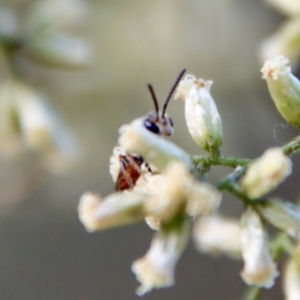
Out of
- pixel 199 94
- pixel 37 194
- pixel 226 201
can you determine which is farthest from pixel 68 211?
pixel 199 94

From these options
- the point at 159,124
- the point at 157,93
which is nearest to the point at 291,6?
the point at 159,124

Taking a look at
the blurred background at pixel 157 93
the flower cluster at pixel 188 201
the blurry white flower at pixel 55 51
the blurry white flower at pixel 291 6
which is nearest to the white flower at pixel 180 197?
the flower cluster at pixel 188 201

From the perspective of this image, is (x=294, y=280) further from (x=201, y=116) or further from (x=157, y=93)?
(x=157, y=93)

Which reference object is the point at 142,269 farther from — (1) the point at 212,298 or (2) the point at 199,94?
(1) the point at 212,298

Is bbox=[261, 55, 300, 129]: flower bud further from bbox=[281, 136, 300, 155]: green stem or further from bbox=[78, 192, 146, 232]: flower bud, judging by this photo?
bbox=[78, 192, 146, 232]: flower bud

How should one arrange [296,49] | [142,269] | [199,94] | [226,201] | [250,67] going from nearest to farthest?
[142,269], [199,94], [296,49], [250,67], [226,201]

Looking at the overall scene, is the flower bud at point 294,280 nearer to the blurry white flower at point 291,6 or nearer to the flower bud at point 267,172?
the flower bud at point 267,172

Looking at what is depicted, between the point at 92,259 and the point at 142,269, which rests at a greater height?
the point at 92,259
